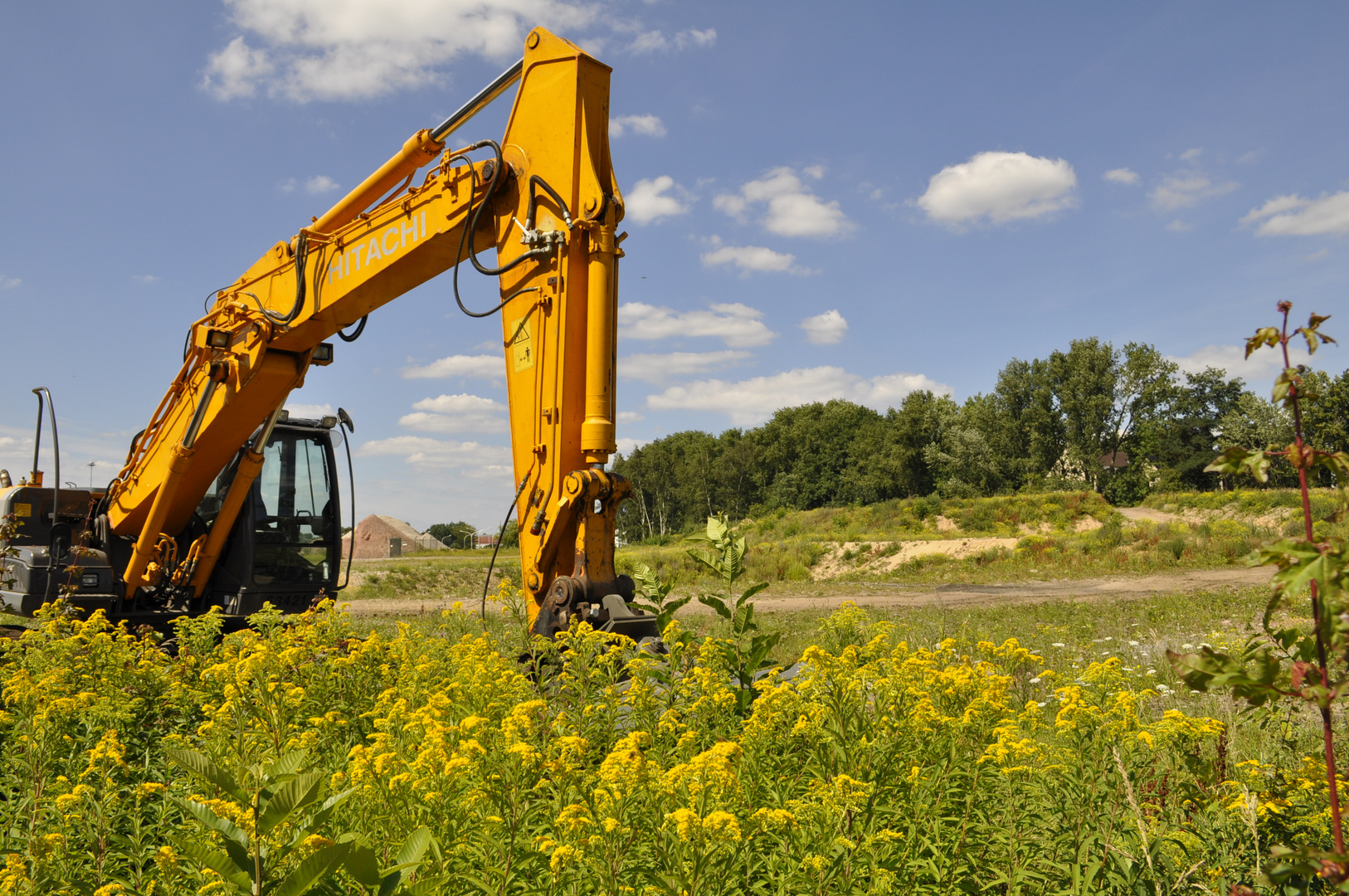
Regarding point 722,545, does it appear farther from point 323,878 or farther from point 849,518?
point 849,518

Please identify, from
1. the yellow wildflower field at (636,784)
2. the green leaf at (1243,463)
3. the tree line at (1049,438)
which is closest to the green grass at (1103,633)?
the yellow wildflower field at (636,784)

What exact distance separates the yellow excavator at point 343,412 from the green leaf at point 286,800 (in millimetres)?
3402

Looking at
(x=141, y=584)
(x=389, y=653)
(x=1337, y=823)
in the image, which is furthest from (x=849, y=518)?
(x=1337, y=823)

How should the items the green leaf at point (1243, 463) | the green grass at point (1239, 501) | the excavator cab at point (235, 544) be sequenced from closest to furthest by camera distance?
1. the green leaf at point (1243, 463)
2. the excavator cab at point (235, 544)
3. the green grass at point (1239, 501)

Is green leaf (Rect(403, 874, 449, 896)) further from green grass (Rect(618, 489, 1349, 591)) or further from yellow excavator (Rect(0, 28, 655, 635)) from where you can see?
green grass (Rect(618, 489, 1349, 591))

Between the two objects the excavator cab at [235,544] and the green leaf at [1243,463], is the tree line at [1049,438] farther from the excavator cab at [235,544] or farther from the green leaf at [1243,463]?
the green leaf at [1243,463]

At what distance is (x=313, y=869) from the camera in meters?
1.57

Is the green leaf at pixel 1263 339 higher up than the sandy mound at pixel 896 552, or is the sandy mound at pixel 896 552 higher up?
the green leaf at pixel 1263 339

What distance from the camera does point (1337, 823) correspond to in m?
1.29

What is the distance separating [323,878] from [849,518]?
1633 inches

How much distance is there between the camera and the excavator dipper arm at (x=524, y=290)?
5590 millimetres

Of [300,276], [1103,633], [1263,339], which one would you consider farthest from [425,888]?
[1103,633]

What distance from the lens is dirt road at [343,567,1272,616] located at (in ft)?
55.5

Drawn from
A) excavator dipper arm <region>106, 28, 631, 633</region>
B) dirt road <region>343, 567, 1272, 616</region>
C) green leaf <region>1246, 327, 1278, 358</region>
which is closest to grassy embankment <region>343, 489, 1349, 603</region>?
dirt road <region>343, 567, 1272, 616</region>
